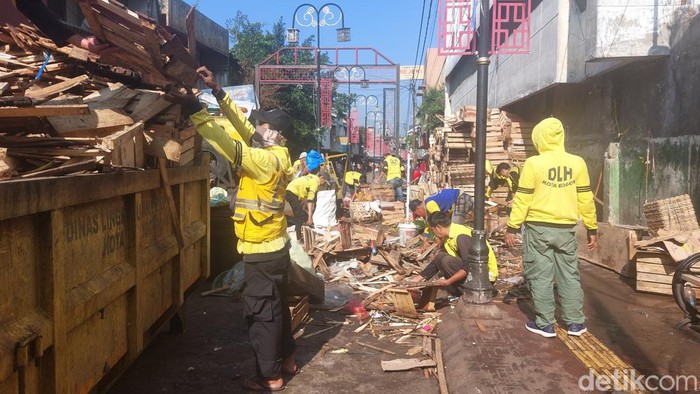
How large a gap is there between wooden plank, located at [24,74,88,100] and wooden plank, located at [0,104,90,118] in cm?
43

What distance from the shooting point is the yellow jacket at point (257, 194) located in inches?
164

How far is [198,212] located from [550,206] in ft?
10.8

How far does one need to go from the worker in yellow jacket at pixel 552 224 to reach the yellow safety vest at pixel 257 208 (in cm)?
239

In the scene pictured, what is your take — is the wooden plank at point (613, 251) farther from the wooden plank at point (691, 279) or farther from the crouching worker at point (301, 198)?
the crouching worker at point (301, 198)

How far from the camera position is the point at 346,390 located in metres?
4.51

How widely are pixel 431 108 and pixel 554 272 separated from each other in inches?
1292

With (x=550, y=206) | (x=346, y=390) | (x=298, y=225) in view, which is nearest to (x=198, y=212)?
(x=346, y=390)

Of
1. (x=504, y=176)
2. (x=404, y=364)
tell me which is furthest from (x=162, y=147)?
(x=504, y=176)

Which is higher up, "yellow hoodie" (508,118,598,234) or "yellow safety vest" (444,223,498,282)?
"yellow hoodie" (508,118,598,234)

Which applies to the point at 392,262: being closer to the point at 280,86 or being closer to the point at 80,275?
the point at 80,275

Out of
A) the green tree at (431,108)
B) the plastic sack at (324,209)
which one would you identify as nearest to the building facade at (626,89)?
the plastic sack at (324,209)

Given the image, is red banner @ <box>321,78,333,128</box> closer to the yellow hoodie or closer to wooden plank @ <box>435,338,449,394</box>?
the yellow hoodie

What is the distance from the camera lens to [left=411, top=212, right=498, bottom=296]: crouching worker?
6512 millimetres

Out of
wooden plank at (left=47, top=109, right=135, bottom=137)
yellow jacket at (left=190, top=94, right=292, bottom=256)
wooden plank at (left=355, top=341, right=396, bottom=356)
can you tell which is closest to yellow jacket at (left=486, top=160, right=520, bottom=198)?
wooden plank at (left=355, top=341, right=396, bottom=356)
